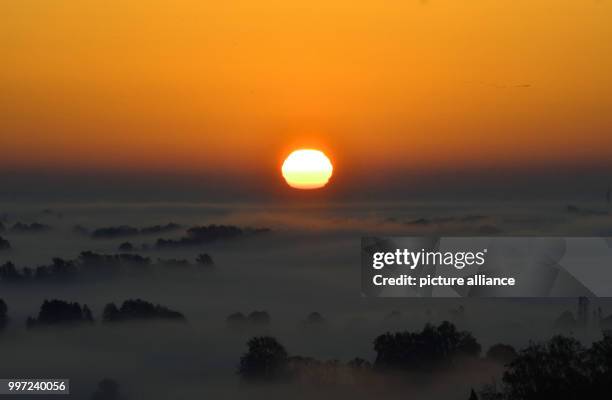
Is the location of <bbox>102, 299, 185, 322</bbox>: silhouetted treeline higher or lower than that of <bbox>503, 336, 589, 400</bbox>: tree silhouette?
higher

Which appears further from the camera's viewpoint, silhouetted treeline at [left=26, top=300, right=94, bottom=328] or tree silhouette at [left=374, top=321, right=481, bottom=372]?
silhouetted treeline at [left=26, top=300, right=94, bottom=328]

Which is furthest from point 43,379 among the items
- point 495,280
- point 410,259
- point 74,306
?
point 74,306

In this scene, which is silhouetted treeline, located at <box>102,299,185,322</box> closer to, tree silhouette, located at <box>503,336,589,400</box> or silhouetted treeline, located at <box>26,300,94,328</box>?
silhouetted treeline, located at <box>26,300,94,328</box>

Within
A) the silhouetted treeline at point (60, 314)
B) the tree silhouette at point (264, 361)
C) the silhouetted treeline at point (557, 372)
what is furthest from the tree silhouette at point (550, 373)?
the silhouetted treeline at point (60, 314)

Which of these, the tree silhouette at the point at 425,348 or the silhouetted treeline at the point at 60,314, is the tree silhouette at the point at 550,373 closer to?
the tree silhouette at the point at 425,348

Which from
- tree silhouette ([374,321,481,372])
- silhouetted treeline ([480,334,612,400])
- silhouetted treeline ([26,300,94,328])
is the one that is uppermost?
silhouetted treeline ([26,300,94,328])

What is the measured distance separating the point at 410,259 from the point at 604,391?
7105 millimetres

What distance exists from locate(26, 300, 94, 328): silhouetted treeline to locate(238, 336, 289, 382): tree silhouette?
986 centimetres

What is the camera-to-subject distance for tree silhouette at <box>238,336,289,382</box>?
60.1 metres

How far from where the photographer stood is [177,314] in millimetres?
64250

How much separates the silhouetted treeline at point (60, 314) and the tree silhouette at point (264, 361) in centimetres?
986

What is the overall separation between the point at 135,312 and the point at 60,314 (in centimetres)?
449

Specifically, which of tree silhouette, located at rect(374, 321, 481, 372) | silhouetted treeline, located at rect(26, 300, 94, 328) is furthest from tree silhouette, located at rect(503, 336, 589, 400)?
silhouetted treeline, located at rect(26, 300, 94, 328)

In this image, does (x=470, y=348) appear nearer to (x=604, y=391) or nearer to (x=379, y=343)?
(x=379, y=343)
